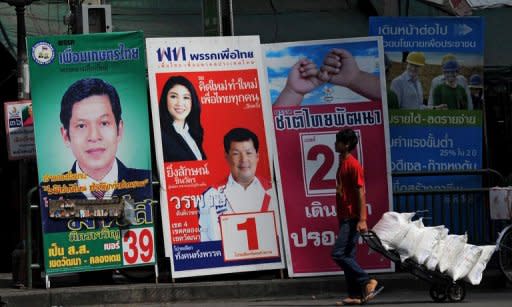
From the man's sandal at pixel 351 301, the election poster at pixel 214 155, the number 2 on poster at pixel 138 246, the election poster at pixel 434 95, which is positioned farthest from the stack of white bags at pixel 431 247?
the number 2 on poster at pixel 138 246

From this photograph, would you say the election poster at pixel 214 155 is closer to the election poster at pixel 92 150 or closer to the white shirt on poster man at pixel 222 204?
the white shirt on poster man at pixel 222 204

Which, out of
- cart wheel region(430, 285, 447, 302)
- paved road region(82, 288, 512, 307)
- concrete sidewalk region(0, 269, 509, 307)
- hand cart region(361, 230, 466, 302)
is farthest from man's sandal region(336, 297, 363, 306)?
concrete sidewalk region(0, 269, 509, 307)

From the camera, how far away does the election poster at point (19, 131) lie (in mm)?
12359

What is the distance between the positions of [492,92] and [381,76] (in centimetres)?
377

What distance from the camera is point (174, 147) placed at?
12344 millimetres

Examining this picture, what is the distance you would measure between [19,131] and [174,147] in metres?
1.69

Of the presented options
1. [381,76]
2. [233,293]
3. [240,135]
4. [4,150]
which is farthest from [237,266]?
[4,150]

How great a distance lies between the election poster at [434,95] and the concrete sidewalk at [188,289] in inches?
62.3

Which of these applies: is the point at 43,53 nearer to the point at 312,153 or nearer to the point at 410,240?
the point at 312,153

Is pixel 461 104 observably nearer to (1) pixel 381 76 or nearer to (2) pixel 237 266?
(1) pixel 381 76

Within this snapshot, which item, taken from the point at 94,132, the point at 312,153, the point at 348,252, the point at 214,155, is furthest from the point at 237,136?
the point at 348,252

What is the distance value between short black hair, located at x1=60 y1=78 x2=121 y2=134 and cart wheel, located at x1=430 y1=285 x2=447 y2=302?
3740 millimetres

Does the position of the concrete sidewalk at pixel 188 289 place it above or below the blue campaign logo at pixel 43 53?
below

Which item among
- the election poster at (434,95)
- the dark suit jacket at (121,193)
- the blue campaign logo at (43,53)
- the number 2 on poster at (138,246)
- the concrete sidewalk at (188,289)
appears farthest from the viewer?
the election poster at (434,95)
